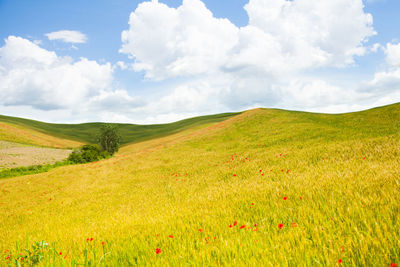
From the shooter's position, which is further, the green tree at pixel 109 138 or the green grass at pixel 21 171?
the green tree at pixel 109 138

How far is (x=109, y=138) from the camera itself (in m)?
63.7

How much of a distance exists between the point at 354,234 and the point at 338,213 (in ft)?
2.70

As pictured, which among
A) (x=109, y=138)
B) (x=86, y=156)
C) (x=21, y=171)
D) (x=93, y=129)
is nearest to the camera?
(x=21, y=171)

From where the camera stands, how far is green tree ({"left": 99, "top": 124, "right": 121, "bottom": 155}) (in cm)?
6309

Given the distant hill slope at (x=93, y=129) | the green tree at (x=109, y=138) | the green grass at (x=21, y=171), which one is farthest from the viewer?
the distant hill slope at (x=93, y=129)

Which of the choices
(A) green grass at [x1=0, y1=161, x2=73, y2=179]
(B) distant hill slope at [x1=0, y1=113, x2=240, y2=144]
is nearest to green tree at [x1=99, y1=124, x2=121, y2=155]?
(A) green grass at [x1=0, y1=161, x2=73, y2=179]

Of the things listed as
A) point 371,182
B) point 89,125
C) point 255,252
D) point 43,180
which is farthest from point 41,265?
point 89,125

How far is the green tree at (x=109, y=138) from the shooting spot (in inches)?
2484

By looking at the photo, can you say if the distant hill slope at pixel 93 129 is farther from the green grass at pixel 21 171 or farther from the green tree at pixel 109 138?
the green grass at pixel 21 171

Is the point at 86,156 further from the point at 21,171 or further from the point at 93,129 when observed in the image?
the point at 93,129

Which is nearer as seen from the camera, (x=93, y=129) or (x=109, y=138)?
(x=109, y=138)

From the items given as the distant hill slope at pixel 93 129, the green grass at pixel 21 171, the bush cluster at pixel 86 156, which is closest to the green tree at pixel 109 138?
the bush cluster at pixel 86 156

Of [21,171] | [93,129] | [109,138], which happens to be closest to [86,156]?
[21,171]

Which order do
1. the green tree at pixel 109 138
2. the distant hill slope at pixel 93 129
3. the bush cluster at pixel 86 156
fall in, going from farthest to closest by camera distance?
the distant hill slope at pixel 93 129, the green tree at pixel 109 138, the bush cluster at pixel 86 156
